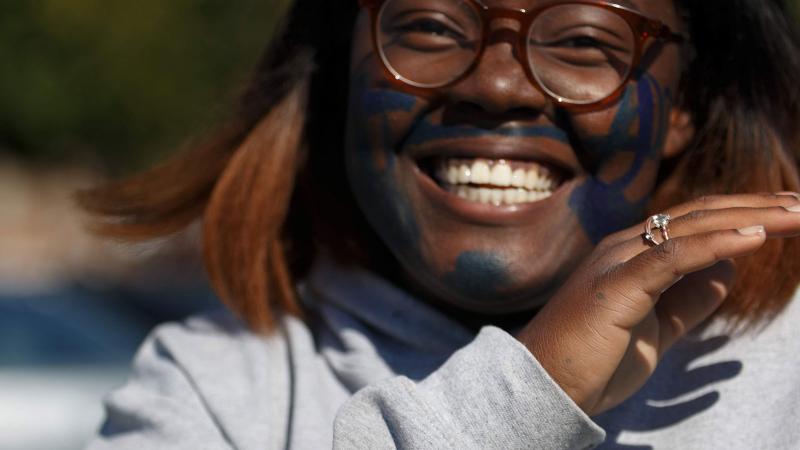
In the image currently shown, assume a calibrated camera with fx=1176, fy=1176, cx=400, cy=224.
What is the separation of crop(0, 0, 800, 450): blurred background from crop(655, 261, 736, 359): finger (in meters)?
1.13

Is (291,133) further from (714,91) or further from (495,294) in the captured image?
(714,91)

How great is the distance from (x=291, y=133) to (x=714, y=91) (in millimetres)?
877

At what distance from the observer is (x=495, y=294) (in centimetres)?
208

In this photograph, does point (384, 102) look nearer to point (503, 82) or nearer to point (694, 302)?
point (503, 82)

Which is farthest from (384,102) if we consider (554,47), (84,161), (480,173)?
(84,161)

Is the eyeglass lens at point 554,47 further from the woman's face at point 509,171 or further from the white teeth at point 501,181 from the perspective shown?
the white teeth at point 501,181

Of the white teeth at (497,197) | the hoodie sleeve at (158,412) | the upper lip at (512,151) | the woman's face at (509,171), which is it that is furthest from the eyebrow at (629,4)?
the hoodie sleeve at (158,412)

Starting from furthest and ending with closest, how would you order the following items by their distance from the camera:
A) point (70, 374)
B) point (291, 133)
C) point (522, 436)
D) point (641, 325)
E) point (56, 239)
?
point (56, 239) < point (70, 374) < point (291, 133) < point (641, 325) < point (522, 436)

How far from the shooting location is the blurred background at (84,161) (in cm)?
482

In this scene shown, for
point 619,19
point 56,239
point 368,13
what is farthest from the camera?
point 56,239

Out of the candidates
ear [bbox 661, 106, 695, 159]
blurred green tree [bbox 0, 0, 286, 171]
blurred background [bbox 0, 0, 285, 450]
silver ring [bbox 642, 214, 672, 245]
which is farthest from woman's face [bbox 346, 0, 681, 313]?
blurred green tree [bbox 0, 0, 286, 171]

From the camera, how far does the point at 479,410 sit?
1745mm

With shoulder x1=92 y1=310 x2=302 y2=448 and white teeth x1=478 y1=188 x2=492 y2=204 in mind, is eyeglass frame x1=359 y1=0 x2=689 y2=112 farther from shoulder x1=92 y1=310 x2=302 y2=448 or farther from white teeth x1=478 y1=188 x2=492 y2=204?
shoulder x1=92 y1=310 x2=302 y2=448

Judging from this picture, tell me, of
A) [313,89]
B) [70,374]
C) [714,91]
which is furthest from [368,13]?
[70,374]
